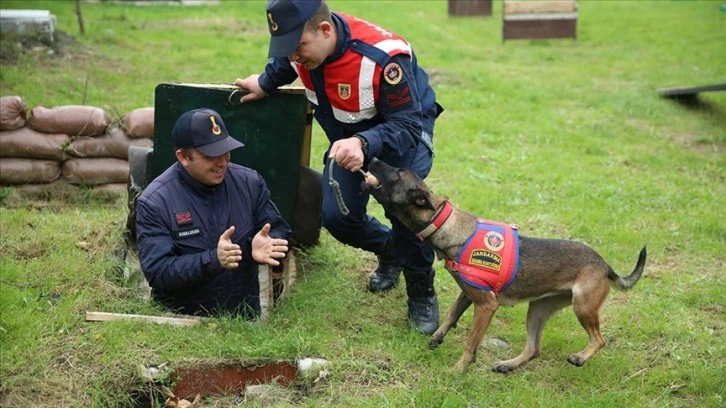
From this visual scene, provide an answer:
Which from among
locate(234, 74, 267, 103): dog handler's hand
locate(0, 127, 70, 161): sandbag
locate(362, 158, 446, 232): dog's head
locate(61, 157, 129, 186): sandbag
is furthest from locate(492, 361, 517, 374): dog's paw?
locate(0, 127, 70, 161): sandbag

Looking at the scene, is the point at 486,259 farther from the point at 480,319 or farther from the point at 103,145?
the point at 103,145

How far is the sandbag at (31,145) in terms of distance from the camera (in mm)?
7586

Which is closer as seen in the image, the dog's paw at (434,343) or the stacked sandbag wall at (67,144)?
the dog's paw at (434,343)

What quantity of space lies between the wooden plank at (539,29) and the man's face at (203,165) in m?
15.0

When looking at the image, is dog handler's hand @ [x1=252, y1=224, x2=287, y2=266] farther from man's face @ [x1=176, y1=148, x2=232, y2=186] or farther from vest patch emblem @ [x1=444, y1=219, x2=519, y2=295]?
vest patch emblem @ [x1=444, y1=219, x2=519, y2=295]

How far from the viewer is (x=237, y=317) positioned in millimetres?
5043

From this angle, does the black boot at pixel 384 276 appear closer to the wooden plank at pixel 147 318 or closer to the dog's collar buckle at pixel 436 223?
the dog's collar buckle at pixel 436 223

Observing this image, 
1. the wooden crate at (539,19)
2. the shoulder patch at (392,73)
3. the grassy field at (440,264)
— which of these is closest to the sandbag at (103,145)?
the grassy field at (440,264)

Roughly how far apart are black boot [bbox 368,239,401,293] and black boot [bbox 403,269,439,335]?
1.78 ft

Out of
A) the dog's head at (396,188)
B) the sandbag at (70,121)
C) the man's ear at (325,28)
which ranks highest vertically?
the man's ear at (325,28)

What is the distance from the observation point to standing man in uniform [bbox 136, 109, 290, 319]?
4742 mm

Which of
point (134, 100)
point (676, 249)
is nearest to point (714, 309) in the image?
point (676, 249)

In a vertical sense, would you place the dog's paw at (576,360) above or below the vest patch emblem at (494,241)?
below

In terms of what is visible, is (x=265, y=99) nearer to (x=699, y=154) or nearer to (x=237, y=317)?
(x=237, y=317)
